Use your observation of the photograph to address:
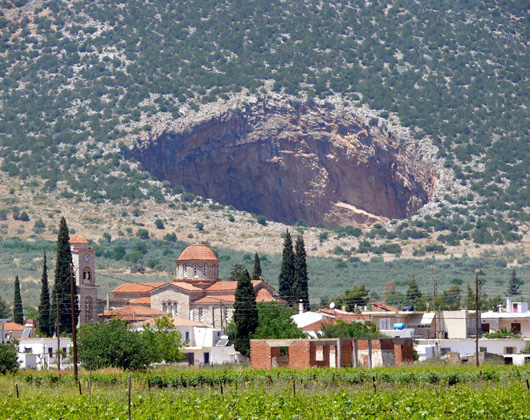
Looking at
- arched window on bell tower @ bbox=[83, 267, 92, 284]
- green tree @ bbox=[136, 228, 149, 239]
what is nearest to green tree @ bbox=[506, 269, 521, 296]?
arched window on bell tower @ bbox=[83, 267, 92, 284]

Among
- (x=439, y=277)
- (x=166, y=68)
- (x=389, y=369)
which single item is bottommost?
(x=389, y=369)

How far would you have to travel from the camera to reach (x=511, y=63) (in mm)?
184875

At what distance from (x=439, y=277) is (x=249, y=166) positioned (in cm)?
5035

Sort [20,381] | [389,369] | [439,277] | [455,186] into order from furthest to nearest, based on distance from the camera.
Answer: [455,186]
[439,277]
[389,369]
[20,381]

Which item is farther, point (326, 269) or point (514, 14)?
point (514, 14)

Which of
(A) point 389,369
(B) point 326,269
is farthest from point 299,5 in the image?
(A) point 389,369

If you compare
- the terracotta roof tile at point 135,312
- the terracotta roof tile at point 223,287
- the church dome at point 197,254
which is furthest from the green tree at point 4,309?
the terracotta roof tile at point 223,287

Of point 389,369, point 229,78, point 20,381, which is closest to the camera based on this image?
point 20,381

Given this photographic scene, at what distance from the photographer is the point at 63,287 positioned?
275 feet

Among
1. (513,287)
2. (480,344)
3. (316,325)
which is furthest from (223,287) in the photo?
(513,287)

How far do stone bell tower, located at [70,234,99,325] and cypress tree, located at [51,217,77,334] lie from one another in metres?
9.19

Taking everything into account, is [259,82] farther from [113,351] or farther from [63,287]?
[113,351]

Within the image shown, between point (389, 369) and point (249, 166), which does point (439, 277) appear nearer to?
point (249, 166)

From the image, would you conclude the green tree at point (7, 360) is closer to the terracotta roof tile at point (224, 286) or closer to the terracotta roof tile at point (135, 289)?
the terracotta roof tile at point (224, 286)
